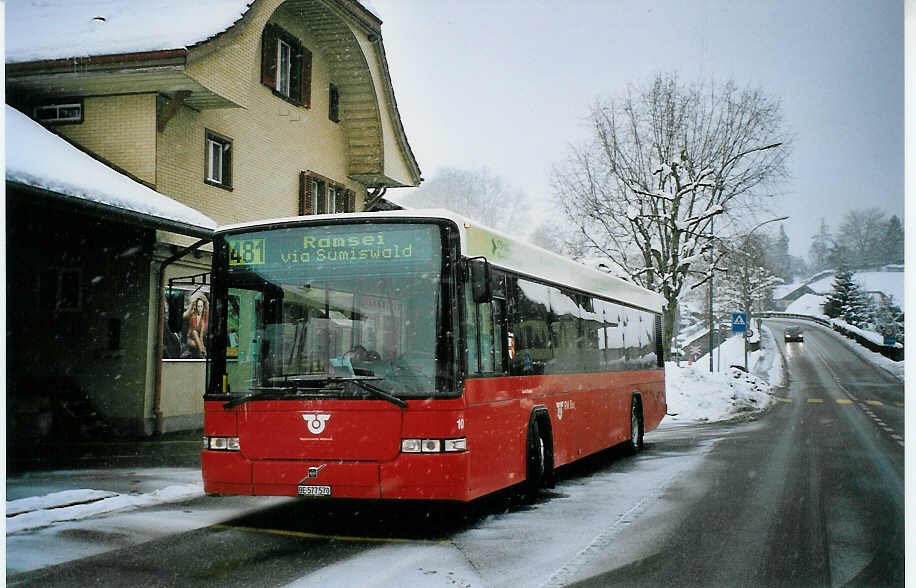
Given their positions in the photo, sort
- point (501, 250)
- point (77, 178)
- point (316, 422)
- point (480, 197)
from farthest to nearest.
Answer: point (480, 197) < point (77, 178) < point (501, 250) < point (316, 422)

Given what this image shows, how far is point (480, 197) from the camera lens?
5041 cm

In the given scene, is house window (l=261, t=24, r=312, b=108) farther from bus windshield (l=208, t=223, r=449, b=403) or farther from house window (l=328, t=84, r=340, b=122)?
bus windshield (l=208, t=223, r=449, b=403)

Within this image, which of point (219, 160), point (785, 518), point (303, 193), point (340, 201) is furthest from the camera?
point (340, 201)

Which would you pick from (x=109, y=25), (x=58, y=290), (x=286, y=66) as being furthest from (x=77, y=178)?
(x=286, y=66)

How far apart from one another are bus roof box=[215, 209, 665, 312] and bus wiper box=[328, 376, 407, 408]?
1.33 m

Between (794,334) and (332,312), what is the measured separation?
42217 millimetres

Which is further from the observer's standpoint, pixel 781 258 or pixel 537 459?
pixel 781 258

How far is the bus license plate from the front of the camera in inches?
311

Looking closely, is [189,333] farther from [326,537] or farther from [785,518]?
[785,518]

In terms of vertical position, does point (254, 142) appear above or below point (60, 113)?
above

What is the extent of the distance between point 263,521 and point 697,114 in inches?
1108

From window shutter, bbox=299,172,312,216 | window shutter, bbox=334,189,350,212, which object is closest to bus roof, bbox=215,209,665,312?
window shutter, bbox=299,172,312,216

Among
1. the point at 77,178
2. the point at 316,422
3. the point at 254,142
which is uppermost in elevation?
the point at 254,142

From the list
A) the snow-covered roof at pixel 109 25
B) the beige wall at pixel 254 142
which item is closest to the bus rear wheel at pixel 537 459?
the beige wall at pixel 254 142
